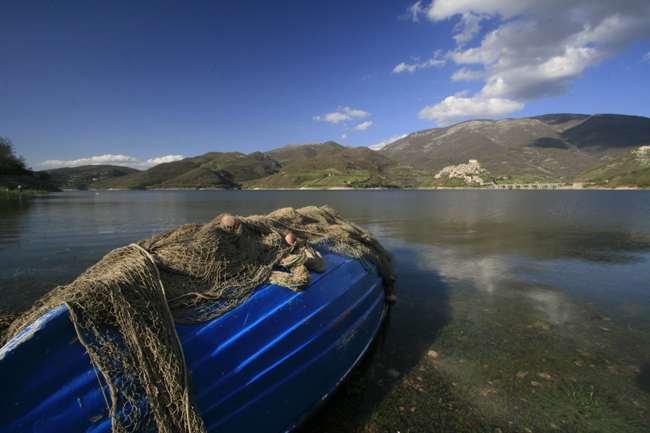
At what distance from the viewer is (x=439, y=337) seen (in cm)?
541

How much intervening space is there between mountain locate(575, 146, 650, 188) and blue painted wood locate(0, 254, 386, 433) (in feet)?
544

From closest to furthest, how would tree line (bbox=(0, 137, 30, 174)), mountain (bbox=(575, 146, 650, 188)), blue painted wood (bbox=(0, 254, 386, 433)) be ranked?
blue painted wood (bbox=(0, 254, 386, 433)), tree line (bbox=(0, 137, 30, 174)), mountain (bbox=(575, 146, 650, 188))

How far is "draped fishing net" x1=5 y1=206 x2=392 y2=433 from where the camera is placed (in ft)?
7.45

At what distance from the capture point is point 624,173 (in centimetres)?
13212

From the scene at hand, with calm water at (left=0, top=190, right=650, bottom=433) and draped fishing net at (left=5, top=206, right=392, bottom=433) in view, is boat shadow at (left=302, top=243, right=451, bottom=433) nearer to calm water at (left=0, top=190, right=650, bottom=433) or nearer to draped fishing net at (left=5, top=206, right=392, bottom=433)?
calm water at (left=0, top=190, right=650, bottom=433)

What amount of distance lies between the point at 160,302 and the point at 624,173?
7434 inches

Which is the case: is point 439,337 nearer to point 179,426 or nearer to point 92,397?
point 179,426

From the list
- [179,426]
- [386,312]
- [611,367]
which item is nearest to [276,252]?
[179,426]

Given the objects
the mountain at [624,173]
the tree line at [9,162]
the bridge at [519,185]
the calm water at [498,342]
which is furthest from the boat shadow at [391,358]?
the bridge at [519,185]

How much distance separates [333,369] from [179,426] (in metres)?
1.98

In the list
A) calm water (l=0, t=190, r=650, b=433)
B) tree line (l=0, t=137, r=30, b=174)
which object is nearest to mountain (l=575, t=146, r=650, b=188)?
calm water (l=0, t=190, r=650, b=433)

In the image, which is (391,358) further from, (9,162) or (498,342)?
(9,162)

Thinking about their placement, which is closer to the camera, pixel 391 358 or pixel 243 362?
pixel 243 362

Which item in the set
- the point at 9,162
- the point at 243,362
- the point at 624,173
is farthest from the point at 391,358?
the point at 624,173
